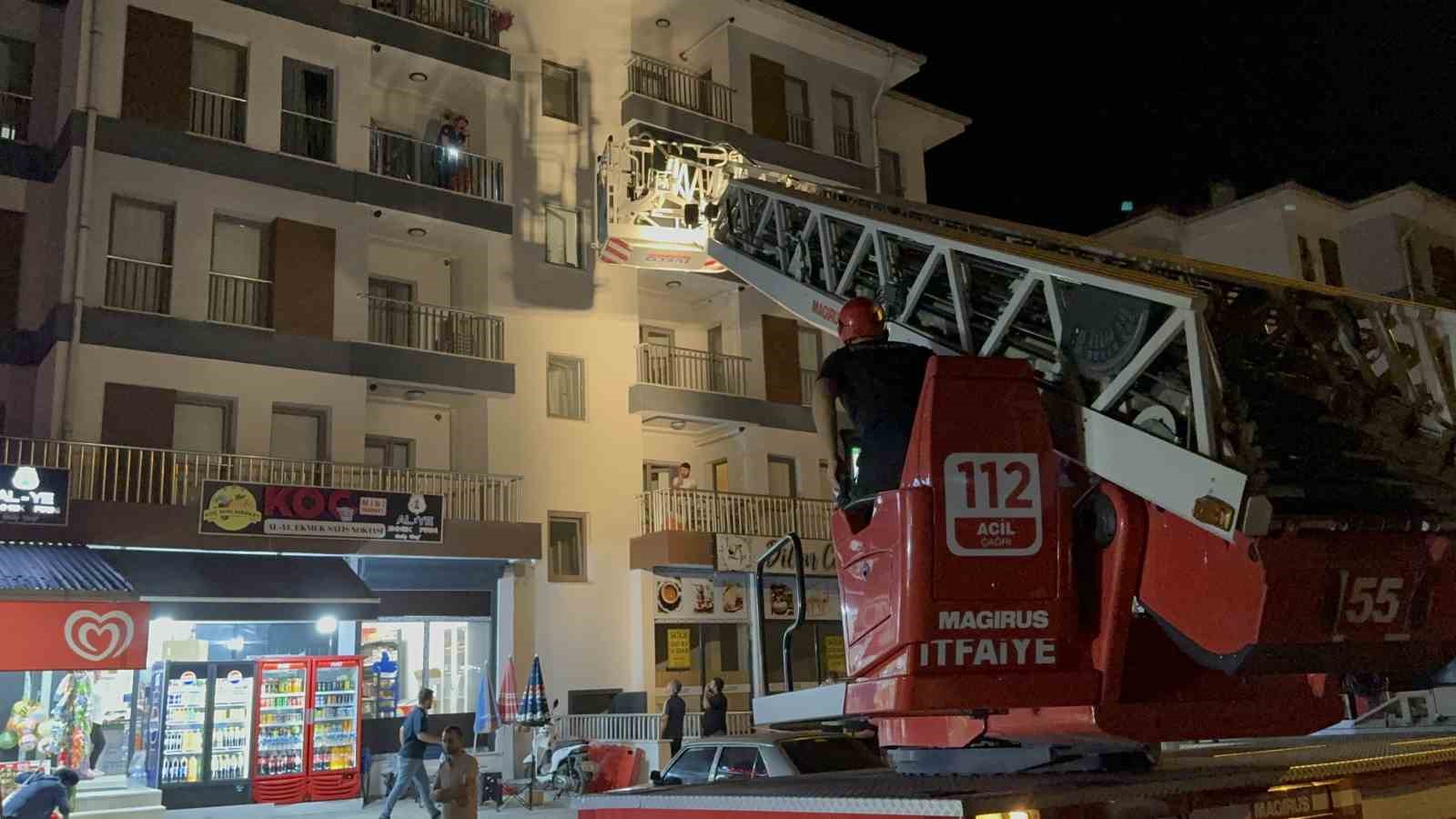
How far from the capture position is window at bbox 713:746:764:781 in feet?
34.3

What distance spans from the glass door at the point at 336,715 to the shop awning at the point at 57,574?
10.4ft

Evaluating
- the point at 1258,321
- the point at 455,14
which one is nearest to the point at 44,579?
the point at 455,14

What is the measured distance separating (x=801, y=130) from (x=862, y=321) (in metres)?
25.1

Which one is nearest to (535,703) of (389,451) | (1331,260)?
(389,451)

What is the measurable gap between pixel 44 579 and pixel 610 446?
1140 centimetres

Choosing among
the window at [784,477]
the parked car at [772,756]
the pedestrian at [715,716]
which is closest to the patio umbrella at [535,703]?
the pedestrian at [715,716]

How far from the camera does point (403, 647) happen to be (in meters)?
21.9

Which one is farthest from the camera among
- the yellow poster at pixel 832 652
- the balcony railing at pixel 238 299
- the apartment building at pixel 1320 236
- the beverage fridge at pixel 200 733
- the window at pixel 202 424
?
the apartment building at pixel 1320 236

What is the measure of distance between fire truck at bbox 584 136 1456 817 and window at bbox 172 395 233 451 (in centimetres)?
1740

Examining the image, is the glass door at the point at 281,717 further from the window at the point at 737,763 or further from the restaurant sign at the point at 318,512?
the window at the point at 737,763

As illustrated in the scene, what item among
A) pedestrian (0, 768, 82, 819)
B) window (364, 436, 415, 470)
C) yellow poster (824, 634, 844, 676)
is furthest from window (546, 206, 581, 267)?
pedestrian (0, 768, 82, 819)

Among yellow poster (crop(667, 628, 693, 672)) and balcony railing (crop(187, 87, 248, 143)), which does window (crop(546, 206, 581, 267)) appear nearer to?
balcony railing (crop(187, 87, 248, 143))

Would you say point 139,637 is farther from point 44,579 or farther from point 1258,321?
point 1258,321

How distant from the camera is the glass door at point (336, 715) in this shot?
18.0 m
